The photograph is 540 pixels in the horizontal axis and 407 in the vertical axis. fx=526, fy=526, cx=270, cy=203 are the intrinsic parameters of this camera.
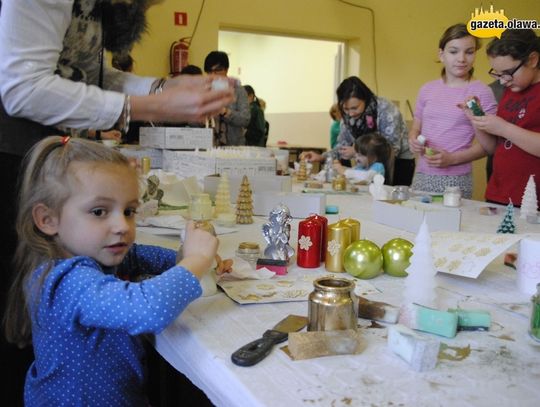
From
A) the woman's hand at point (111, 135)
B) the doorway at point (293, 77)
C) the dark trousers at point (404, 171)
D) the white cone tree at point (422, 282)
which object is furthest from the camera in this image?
the doorway at point (293, 77)

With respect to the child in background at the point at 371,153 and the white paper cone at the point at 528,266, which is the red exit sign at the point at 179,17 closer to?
the child in background at the point at 371,153

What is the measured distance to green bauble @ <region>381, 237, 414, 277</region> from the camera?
0.98 metres

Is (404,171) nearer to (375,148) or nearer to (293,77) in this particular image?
(375,148)

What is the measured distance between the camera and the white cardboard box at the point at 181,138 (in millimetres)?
2502

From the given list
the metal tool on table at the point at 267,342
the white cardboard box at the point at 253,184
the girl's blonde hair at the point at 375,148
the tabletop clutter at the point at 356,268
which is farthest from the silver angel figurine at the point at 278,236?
the girl's blonde hair at the point at 375,148

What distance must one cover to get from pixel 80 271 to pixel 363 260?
490 mm

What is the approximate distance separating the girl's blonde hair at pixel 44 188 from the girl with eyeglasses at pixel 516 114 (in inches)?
58.7

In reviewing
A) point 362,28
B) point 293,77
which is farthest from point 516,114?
point 293,77

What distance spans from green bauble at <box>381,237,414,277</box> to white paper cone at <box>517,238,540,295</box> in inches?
7.6

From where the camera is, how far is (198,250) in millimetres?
859

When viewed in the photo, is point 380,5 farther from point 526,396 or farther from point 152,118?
point 526,396

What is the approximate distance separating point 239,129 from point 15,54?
3.10 m

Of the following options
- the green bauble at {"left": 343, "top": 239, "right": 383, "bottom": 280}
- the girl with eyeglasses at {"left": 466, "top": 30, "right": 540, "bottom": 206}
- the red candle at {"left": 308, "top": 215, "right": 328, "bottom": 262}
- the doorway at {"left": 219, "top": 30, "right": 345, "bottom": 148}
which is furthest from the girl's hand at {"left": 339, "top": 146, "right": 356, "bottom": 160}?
the doorway at {"left": 219, "top": 30, "right": 345, "bottom": 148}

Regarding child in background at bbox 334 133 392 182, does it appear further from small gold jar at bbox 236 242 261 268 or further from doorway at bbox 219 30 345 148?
doorway at bbox 219 30 345 148
